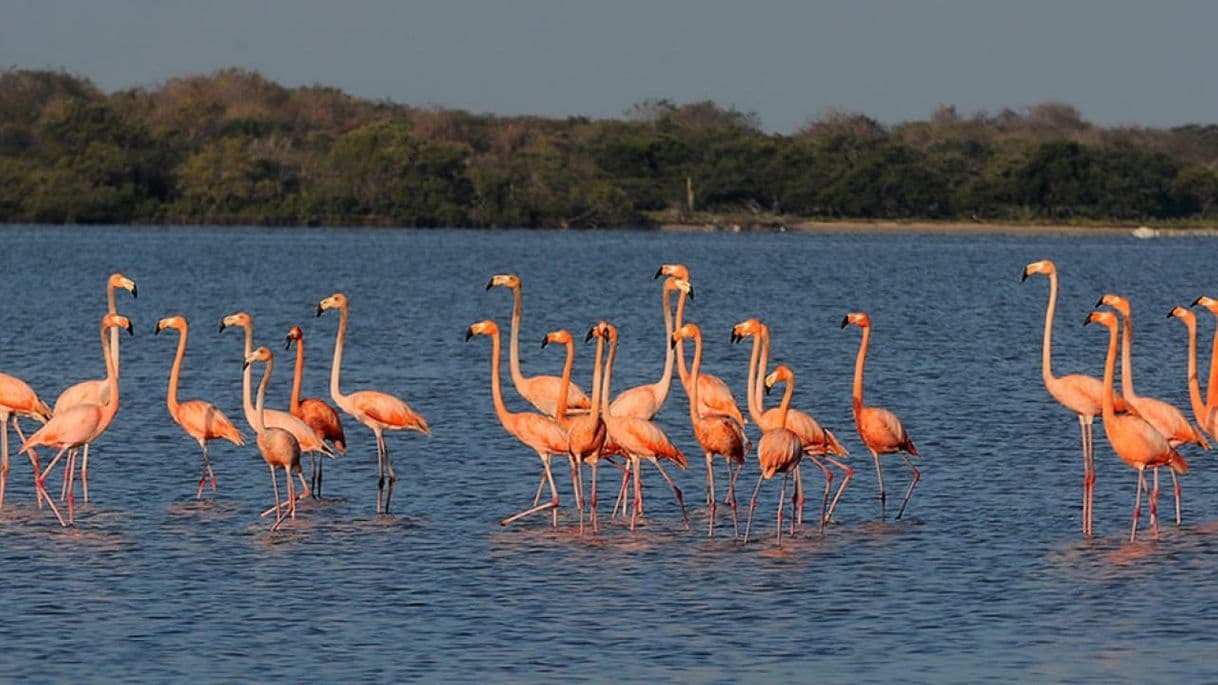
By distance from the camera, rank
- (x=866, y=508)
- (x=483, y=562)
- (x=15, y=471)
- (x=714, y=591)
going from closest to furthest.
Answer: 1. (x=714, y=591)
2. (x=483, y=562)
3. (x=866, y=508)
4. (x=15, y=471)

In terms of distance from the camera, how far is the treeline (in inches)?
3688

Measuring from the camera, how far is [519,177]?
324ft

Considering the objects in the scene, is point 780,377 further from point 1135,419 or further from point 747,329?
point 1135,419

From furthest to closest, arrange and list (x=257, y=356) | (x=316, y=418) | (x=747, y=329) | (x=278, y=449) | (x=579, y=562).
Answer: (x=316, y=418) < (x=257, y=356) < (x=747, y=329) < (x=278, y=449) < (x=579, y=562)

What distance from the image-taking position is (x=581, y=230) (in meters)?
99.6

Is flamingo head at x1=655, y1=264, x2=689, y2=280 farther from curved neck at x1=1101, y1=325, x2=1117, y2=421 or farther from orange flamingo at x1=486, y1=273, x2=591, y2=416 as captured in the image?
curved neck at x1=1101, y1=325, x2=1117, y2=421

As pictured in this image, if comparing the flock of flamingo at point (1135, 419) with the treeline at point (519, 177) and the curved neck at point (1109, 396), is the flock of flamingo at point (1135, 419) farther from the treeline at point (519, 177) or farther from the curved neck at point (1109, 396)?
the treeline at point (519, 177)

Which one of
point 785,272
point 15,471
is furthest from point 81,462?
point 785,272

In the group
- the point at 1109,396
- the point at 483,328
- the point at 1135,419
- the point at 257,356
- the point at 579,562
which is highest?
the point at 483,328

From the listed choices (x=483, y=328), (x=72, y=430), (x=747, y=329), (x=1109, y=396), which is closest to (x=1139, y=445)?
(x=1109, y=396)

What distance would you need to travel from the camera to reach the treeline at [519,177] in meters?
93.7

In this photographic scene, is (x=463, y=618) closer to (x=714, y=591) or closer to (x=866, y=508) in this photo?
(x=714, y=591)

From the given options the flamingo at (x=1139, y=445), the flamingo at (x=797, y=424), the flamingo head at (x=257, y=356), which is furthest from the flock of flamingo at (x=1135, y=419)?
the flamingo head at (x=257, y=356)

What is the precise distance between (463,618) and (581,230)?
3484 inches
